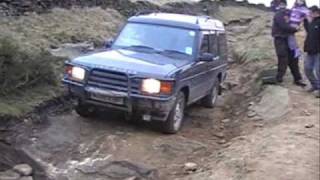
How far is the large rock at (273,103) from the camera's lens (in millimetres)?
10586

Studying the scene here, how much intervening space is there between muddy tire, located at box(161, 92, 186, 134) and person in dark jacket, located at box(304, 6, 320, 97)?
2488mm

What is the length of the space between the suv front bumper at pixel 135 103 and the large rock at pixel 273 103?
2294 mm

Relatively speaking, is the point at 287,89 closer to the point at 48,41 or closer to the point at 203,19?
the point at 203,19

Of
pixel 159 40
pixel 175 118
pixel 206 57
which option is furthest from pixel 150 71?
pixel 206 57

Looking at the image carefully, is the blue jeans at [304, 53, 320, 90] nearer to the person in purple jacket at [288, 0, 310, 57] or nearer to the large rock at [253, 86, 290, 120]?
the person in purple jacket at [288, 0, 310, 57]

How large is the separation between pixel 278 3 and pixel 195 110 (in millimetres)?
2630

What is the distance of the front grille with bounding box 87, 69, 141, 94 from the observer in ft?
29.4

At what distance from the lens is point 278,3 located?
1151 cm

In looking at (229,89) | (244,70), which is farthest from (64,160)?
(244,70)

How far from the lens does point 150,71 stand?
29.5 feet

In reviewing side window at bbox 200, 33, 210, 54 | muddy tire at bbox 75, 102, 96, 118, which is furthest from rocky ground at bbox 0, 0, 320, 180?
side window at bbox 200, 33, 210, 54

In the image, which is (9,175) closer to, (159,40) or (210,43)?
(159,40)

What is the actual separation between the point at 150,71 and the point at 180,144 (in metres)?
1.23

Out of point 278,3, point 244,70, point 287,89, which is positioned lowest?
point 244,70
